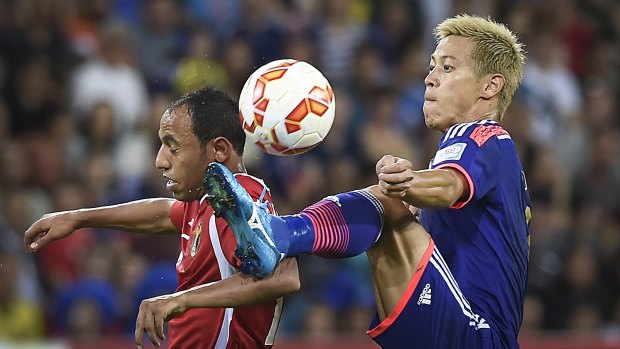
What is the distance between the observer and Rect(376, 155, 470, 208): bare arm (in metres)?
4.12

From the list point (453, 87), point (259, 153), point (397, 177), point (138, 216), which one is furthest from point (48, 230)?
point (259, 153)

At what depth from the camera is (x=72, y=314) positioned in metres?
8.11

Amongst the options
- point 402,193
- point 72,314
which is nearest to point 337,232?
point 402,193

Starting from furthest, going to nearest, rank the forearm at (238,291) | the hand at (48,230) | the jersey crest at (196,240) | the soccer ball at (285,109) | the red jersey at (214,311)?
the hand at (48,230), the soccer ball at (285,109), the jersey crest at (196,240), the red jersey at (214,311), the forearm at (238,291)

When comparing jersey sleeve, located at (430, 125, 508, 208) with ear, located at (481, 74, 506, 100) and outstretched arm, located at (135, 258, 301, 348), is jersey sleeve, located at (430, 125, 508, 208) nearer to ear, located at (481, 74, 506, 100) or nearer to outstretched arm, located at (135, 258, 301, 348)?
ear, located at (481, 74, 506, 100)

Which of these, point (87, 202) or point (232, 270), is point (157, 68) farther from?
point (232, 270)

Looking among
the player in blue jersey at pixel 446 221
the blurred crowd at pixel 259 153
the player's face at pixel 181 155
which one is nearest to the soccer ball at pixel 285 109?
the player's face at pixel 181 155

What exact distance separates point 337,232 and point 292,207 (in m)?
4.57

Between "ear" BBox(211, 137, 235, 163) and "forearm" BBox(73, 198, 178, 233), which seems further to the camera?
"forearm" BBox(73, 198, 178, 233)

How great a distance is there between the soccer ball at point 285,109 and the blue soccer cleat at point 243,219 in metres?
0.61

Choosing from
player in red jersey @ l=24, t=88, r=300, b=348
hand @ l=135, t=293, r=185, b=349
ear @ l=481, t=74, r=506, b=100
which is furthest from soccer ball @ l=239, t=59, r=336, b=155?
hand @ l=135, t=293, r=185, b=349

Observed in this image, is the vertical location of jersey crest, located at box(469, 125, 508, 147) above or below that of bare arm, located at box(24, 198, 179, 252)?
above

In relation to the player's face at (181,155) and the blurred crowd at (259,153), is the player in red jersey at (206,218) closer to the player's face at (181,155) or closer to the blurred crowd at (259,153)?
the player's face at (181,155)

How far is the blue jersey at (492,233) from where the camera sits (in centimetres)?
450
